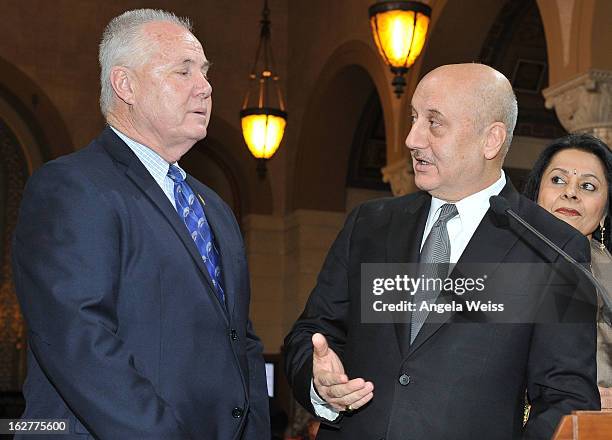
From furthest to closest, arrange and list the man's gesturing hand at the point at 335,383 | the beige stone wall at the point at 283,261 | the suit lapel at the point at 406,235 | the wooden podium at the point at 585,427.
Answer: the beige stone wall at the point at 283,261 < the suit lapel at the point at 406,235 < the man's gesturing hand at the point at 335,383 < the wooden podium at the point at 585,427

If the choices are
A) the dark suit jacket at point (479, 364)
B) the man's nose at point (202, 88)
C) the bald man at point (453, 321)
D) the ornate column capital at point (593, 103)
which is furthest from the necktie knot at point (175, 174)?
the ornate column capital at point (593, 103)

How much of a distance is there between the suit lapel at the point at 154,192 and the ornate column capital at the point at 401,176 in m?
7.01

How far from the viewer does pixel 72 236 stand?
2.35 metres

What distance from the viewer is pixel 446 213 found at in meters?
2.54

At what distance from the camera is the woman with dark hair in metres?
3.34

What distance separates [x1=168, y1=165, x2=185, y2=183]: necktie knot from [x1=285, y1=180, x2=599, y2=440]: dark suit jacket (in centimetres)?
58

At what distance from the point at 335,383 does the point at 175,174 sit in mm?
791

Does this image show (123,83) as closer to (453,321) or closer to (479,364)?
(453,321)

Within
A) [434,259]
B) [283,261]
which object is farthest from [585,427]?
[283,261]

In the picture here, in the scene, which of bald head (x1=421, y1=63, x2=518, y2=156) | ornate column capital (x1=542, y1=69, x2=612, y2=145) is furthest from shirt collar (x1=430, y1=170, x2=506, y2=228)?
ornate column capital (x1=542, y1=69, x2=612, y2=145)

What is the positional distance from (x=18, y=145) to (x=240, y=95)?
2.84m

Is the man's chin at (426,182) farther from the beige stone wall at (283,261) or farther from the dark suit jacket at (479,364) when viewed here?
the beige stone wall at (283,261)

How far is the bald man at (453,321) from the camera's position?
2.30m

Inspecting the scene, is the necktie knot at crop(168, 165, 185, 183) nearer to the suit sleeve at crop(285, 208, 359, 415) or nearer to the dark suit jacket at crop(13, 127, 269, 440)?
the dark suit jacket at crop(13, 127, 269, 440)
